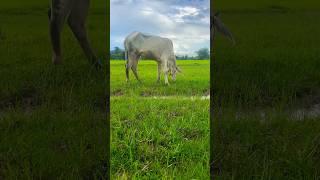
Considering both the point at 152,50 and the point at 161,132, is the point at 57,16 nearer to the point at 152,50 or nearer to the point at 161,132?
the point at 152,50

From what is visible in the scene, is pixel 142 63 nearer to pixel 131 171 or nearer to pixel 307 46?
pixel 131 171

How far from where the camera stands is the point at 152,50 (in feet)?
8.80

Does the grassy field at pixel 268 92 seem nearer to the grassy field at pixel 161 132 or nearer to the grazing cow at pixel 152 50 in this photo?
the grassy field at pixel 161 132

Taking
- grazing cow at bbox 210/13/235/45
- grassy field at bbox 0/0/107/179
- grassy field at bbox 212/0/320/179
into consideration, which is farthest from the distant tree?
grassy field at bbox 0/0/107/179

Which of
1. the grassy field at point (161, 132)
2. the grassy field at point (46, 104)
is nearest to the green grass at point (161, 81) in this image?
the grassy field at point (161, 132)

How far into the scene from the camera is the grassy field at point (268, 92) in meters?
2.76

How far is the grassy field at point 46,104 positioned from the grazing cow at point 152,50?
1.33 feet

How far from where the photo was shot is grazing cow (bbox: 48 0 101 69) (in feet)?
9.66

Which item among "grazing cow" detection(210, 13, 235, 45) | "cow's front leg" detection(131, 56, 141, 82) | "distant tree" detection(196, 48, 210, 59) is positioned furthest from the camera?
"grazing cow" detection(210, 13, 235, 45)

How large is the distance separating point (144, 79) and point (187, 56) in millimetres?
280

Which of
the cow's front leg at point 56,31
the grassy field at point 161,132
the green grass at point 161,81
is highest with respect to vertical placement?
the cow's front leg at point 56,31

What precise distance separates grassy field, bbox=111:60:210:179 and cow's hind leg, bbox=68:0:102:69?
1.71ft

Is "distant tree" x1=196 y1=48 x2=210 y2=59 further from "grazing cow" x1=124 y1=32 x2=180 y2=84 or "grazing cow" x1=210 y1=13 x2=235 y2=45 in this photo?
"grazing cow" x1=210 y1=13 x2=235 y2=45

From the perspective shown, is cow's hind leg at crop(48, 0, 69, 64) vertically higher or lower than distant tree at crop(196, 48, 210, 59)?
higher
